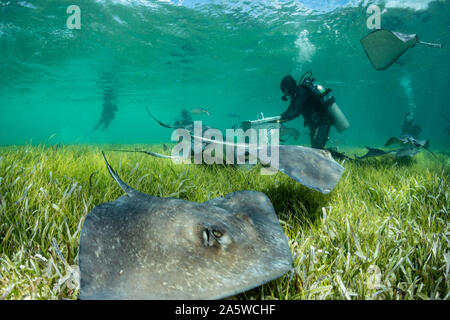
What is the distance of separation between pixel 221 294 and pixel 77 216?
5.82ft

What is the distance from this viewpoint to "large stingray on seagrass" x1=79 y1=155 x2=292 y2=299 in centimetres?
108

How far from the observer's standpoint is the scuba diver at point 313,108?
6.88 metres

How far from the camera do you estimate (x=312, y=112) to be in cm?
771

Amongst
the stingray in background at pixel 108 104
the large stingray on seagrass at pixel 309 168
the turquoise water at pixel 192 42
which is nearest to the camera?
the large stingray on seagrass at pixel 309 168

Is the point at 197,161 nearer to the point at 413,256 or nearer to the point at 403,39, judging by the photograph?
the point at 413,256

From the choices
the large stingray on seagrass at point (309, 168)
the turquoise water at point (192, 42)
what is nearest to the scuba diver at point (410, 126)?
the turquoise water at point (192, 42)

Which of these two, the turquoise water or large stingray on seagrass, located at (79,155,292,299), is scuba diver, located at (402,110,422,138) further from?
large stingray on seagrass, located at (79,155,292,299)

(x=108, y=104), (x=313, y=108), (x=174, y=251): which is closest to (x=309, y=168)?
(x=174, y=251)

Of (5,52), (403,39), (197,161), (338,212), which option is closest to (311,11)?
(403,39)

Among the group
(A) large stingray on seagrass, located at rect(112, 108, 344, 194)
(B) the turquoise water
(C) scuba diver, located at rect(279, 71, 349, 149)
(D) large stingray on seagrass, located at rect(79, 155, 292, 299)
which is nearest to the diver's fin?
(C) scuba diver, located at rect(279, 71, 349, 149)

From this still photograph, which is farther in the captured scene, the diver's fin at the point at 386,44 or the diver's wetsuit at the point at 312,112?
the diver's wetsuit at the point at 312,112

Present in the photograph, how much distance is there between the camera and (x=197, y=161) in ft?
15.9

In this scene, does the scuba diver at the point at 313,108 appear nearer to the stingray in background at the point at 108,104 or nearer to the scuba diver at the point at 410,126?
the scuba diver at the point at 410,126

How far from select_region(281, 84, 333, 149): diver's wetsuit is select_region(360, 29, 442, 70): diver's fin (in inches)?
69.2
